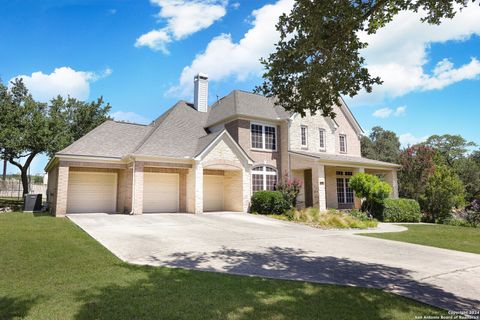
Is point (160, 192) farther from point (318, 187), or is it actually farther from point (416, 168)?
point (416, 168)

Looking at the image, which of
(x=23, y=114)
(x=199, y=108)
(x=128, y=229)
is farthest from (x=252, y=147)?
(x=23, y=114)

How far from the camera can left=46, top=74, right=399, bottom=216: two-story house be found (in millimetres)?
18125

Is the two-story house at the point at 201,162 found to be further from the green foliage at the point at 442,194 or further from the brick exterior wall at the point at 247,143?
the green foliage at the point at 442,194

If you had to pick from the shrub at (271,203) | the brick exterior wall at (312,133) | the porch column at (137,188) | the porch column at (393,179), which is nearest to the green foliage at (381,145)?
the porch column at (393,179)

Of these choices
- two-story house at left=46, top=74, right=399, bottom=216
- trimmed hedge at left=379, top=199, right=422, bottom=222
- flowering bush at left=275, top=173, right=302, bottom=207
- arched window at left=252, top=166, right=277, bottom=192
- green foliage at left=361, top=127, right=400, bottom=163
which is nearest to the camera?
two-story house at left=46, top=74, right=399, bottom=216

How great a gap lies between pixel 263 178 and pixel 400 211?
30.7 feet

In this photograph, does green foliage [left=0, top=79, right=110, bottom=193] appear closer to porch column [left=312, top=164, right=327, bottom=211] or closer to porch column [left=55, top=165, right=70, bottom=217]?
porch column [left=55, top=165, right=70, bottom=217]

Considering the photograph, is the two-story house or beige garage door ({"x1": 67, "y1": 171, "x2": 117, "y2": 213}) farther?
beige garage door ({"x1": 67, "y1": 171, "x2": 117, "y2": 213})

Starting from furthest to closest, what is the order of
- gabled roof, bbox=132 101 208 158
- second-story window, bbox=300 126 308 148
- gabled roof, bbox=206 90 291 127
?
second-story window, bbox=300 126 308 148, gabled roof, bbox=206 90 291 127, gabled roof, bbox=132 101 208 158

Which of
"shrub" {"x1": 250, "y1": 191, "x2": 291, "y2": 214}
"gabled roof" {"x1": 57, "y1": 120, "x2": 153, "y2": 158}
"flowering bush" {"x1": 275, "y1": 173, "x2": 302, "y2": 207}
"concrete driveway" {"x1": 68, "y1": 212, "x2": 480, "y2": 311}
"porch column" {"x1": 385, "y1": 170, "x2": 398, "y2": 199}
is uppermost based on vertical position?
"gabled roof" {"x1": 57, "y1": 120, "x2": 153, "y2": 158}

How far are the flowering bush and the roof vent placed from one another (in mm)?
9346

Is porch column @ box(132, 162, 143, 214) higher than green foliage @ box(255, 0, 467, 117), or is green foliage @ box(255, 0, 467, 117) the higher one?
green foliage @ box(255, 0, 467, 117)

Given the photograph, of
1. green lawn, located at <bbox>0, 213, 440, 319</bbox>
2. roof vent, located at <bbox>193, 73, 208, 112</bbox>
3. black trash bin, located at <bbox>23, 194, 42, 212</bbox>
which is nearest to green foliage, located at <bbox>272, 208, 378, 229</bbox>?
green lawn, located at <bbox>0, 213, 440, 319</bbox>

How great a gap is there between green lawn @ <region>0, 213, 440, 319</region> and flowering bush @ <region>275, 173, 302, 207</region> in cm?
1477
